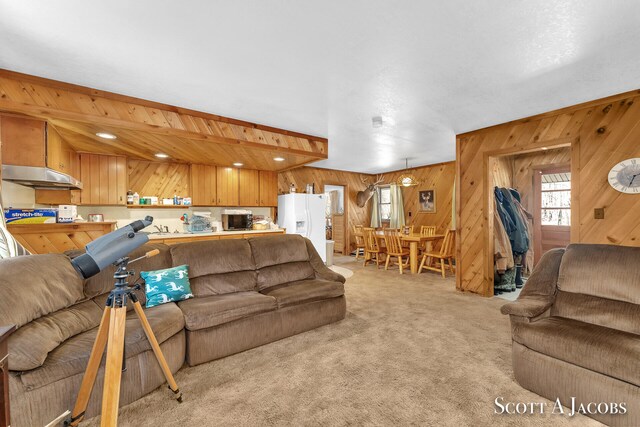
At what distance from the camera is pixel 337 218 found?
8398 millimetres

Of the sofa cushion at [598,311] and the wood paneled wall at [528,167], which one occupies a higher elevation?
the wood paneled wall at [528,167]

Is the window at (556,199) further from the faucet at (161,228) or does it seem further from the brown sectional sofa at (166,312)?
the faucet at (161,228)

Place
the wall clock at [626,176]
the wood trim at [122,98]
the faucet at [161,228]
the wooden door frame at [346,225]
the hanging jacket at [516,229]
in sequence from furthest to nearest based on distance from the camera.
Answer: the wooden door frame at [346,225] < the faucet at [161,228] < the hanging jacket at [516,229] < the wall clock at [626,176] < the wood trim at [122,98]

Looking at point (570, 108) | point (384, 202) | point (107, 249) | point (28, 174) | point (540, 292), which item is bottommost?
point (540, 292)

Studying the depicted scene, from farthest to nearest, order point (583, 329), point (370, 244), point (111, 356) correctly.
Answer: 1. point (370, 244)
2. point (583, 329)
3. point (111, 356)

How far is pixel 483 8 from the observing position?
1.66 meters

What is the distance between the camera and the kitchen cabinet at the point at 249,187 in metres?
5.62

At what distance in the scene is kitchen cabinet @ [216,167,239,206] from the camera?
5.37 m

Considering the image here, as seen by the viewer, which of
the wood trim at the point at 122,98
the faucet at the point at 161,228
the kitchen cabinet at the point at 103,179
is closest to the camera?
the wood trim at the point at 122,98

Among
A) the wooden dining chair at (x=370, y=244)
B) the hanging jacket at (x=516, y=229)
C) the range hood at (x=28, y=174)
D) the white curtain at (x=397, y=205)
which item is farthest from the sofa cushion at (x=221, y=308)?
the white curtain at (x=397, y=205)

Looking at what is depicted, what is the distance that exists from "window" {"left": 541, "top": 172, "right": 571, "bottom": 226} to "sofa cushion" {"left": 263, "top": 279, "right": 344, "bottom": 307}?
15.6 feet

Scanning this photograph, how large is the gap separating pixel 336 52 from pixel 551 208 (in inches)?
213

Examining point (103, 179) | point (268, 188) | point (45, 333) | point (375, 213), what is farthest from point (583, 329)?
point (375, 213)

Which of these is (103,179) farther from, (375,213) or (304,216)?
(375,213)
